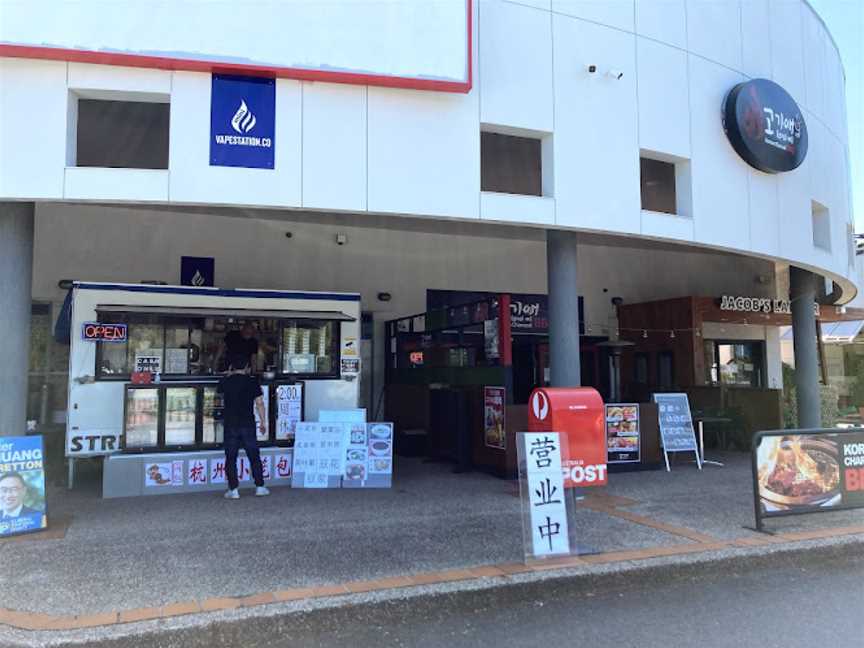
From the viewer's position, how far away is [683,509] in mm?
7570

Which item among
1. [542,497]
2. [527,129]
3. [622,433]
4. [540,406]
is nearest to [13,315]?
[540,406]

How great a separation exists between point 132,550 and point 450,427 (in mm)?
5719

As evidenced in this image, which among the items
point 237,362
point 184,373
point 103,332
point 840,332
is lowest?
point 184,373

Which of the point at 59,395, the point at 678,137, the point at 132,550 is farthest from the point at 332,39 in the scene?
the point at 59,395

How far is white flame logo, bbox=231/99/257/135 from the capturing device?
714cm

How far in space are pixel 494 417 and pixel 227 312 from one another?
3.96 meters

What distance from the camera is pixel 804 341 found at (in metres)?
13.2

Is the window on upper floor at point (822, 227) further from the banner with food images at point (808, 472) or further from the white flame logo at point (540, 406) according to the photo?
the white flame logo at point (540, 406)

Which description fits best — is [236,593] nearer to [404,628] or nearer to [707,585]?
[404,628]

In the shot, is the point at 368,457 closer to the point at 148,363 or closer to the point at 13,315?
the point at 148,363

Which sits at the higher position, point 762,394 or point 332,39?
point 332,39

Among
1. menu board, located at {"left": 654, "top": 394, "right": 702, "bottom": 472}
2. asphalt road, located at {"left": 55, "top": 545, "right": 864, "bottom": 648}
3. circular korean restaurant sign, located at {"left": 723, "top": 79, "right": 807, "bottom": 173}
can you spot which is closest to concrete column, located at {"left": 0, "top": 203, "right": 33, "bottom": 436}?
asphalt road, located at {"left": 55, "top": 545, "right": 864, "bottom": 648}

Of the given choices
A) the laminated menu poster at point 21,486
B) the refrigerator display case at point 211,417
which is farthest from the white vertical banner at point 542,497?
the refrigerator display case at point 211,417

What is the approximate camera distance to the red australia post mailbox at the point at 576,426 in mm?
5840
